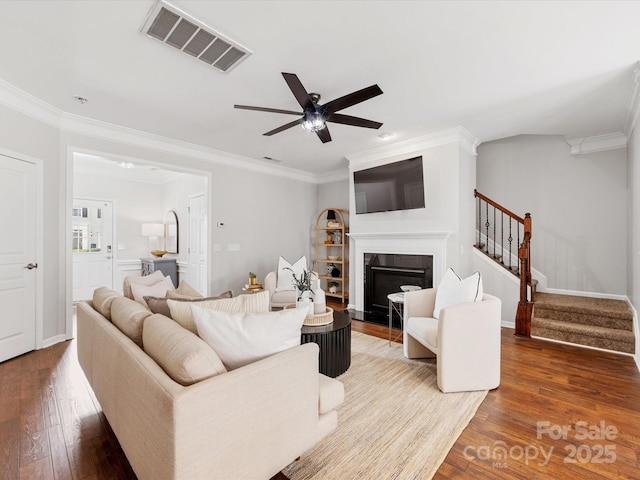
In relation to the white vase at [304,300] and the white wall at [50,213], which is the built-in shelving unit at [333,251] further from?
the white wall at [50,213]

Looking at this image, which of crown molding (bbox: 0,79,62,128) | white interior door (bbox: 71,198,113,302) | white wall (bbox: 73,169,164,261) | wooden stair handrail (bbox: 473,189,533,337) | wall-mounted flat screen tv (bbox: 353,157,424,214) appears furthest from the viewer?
white wall (bbox: 73,169,164,261)

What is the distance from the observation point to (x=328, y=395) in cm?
160

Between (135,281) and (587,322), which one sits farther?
(587,322)

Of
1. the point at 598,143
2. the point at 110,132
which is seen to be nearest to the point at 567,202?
the point at 598,143

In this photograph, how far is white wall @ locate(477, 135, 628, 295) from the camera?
4.12m

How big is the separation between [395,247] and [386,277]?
0.53 m

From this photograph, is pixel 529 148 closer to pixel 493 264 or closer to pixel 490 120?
pixel 490 120

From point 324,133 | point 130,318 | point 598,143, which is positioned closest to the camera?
point 130,318

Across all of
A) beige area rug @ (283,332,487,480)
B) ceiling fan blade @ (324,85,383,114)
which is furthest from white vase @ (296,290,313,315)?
ceiling fan blade @ (324,85,383,114)

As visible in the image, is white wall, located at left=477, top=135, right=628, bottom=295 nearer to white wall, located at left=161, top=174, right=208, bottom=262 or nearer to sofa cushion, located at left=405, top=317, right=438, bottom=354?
sofa cushion, located at left=405, top=317, right=438, bottom=354

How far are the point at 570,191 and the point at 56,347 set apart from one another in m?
6.98

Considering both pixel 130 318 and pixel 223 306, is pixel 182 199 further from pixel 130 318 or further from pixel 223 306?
pixel 223 306

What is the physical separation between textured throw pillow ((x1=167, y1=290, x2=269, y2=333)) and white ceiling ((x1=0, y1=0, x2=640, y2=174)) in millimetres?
1846

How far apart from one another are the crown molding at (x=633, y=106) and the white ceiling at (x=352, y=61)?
0.06 metres
